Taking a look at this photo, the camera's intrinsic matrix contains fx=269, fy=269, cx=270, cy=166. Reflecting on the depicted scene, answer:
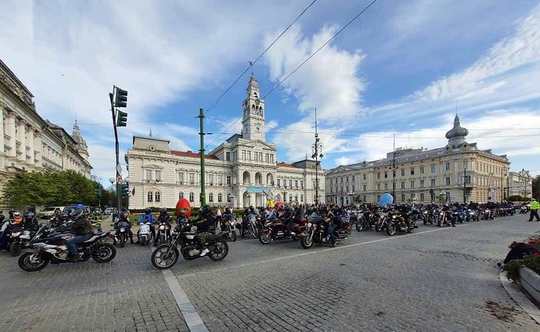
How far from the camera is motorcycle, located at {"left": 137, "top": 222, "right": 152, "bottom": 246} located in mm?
10875

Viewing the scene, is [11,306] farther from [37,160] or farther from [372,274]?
[37,160]

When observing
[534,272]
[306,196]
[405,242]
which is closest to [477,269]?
[534,272]

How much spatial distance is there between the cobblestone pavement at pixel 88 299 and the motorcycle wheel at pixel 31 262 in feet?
0.55

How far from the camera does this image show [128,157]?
5506 centimetres

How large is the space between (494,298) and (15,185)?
34876 millimetres

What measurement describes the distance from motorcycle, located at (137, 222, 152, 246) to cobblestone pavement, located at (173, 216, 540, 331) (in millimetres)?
4303

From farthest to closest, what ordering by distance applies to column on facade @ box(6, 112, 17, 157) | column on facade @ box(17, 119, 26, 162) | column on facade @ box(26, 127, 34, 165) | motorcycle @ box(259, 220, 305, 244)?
column on facade @ box(26, 127, 34, 165) < column on facade @ box(17, 119, 26, 162) < column on facade @ box(6, 112, 17, 157) < motorcycle @ box(259, 220, 305, 244)

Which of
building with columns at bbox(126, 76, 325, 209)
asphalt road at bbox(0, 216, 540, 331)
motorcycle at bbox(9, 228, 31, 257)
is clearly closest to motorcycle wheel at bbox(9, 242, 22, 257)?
motorcycle at bbox(9, 228, 31, 257)

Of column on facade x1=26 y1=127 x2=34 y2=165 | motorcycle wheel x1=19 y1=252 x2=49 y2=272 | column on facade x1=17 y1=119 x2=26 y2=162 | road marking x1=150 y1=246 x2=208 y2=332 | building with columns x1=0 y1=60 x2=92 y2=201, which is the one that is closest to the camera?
road marking x1=150 y1=246 x2=208 y2=332

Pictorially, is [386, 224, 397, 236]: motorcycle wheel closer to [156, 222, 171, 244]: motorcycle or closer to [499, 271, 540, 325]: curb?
[499, 271, 540, 325]: curb

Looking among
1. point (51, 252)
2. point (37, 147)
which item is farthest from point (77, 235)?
point (37, 147)

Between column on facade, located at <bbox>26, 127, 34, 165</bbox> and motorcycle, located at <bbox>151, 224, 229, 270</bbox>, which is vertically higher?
column on facade, located at <bbox>26, 127, 34, 165</bbox>

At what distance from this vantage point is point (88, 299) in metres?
4.90

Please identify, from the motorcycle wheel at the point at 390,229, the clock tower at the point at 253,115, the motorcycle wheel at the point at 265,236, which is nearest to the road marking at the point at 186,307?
the motorcycle wheel at the point at 265,236
